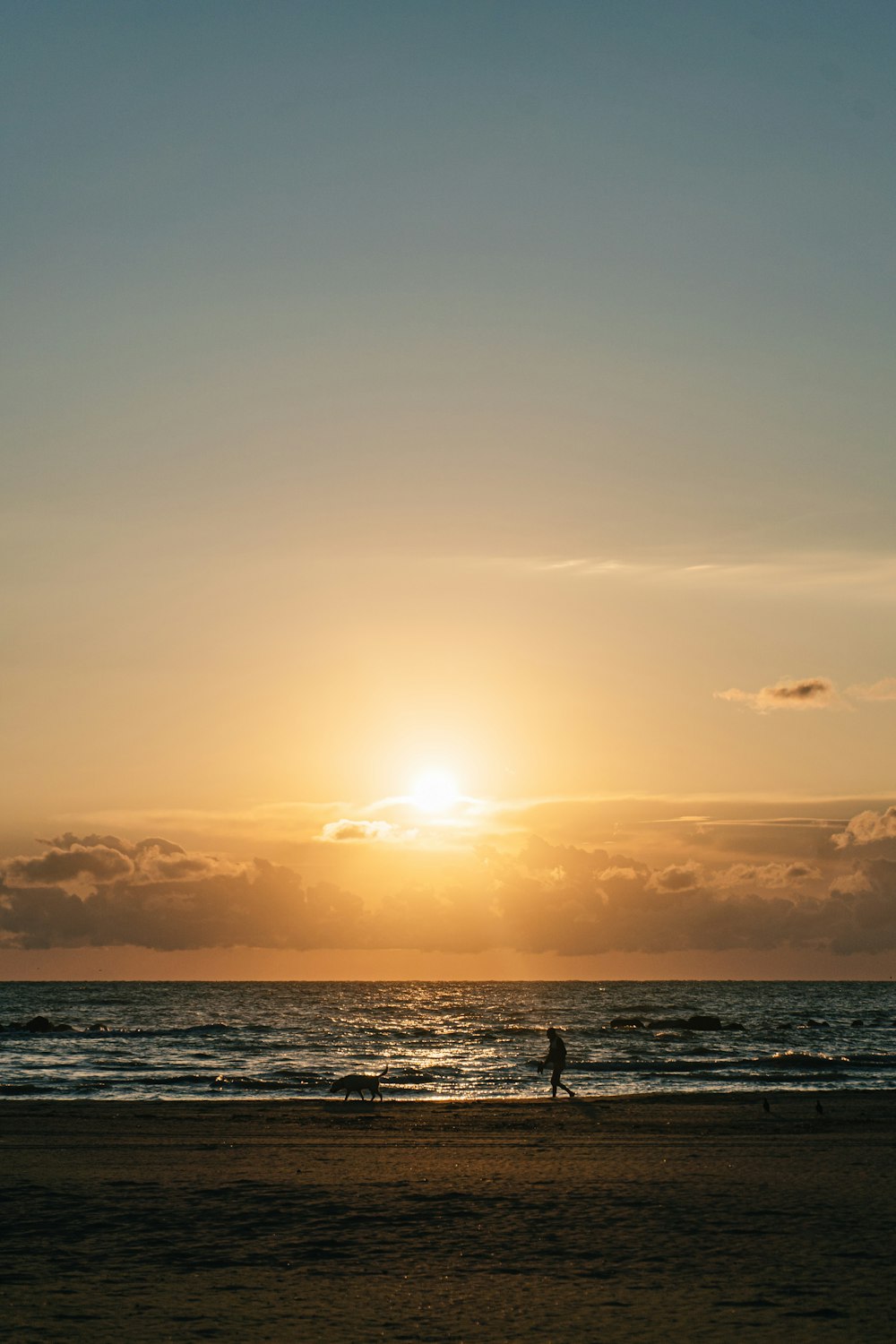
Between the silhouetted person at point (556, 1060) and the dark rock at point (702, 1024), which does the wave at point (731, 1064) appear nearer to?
the silhouetted person at point (556, 1060)

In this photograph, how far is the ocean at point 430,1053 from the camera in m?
42.6

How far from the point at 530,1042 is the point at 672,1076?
2584cm

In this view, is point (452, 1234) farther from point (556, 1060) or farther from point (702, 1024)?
point (702, 1024)

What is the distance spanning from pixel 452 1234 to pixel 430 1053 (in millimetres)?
47985

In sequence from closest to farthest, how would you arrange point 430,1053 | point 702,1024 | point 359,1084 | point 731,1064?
point 359,1084, point 731,1064, point 430,1053, point 702,1024

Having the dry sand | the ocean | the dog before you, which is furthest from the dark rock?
the dry sand

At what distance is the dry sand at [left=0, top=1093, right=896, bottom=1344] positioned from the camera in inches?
443

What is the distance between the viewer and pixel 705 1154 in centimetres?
2262

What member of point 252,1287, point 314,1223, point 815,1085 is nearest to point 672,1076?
Result: point 815,1085

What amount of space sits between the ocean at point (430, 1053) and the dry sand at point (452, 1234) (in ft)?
49.2

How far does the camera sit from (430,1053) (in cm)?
6159

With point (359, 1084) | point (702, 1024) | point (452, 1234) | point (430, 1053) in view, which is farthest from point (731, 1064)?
point (452, 1234)

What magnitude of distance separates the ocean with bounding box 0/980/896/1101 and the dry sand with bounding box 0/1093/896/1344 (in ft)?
49.2

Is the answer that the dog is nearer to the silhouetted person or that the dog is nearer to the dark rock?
the silhouetted person
